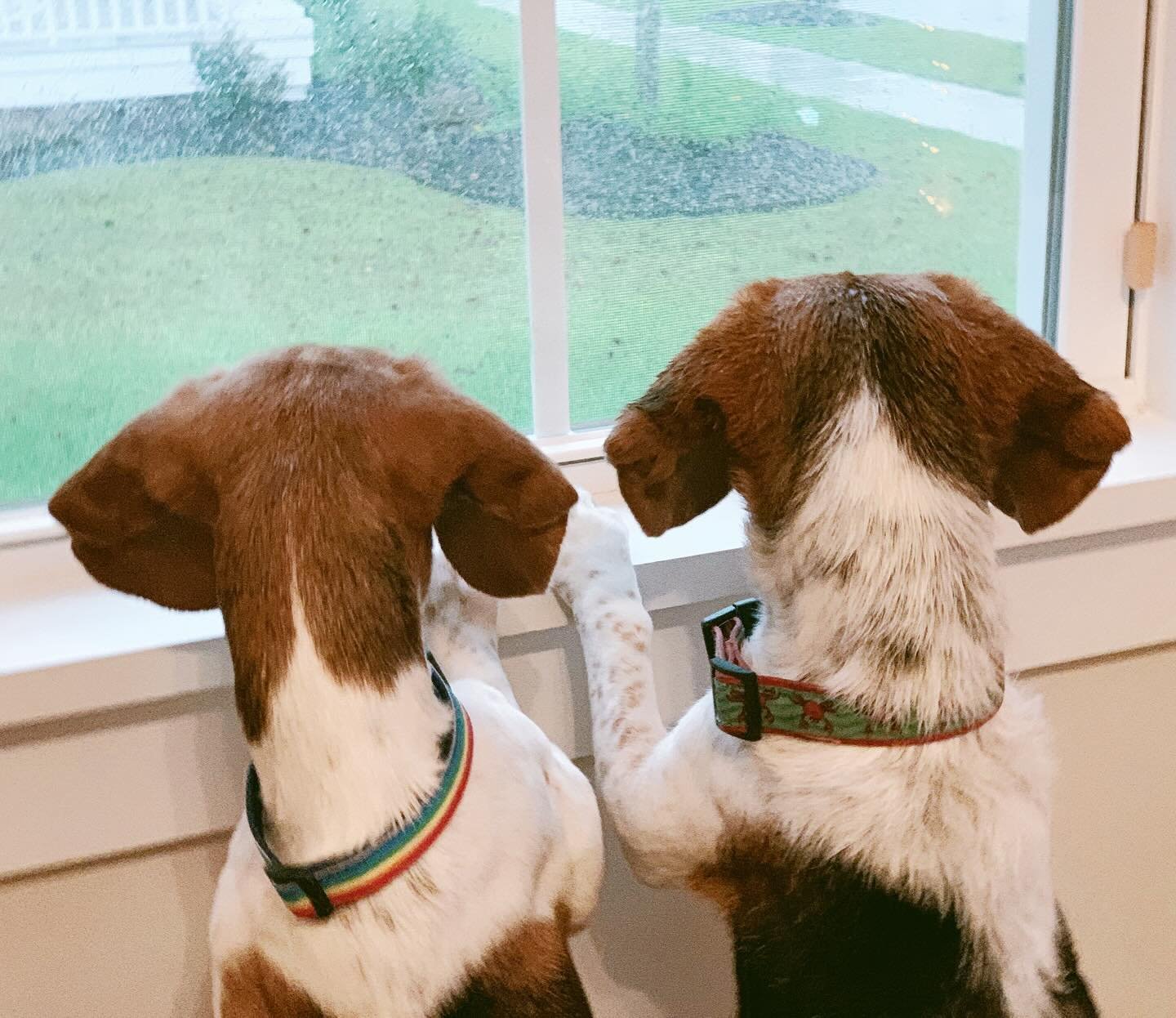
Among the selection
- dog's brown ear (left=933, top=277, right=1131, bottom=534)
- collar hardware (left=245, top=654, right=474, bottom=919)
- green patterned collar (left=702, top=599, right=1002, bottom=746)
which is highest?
dog's brown ear (left=933, top=277, right=1131, bottom=534)

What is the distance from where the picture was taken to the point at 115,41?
157cm

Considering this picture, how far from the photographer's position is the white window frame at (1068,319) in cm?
162

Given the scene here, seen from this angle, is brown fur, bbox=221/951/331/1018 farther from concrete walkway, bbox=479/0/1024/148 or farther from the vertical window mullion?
concrete walkway, bbox=479/0/1024/148

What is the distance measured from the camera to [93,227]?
1.63m

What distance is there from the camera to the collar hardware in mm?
1200

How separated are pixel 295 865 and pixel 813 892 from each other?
1.60 feet

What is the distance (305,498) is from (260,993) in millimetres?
461

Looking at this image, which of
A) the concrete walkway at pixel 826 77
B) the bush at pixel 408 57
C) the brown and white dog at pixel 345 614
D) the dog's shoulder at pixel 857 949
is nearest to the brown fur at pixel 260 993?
the brown and white dog at pixel 345 614

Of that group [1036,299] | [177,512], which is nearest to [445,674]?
[177,512]

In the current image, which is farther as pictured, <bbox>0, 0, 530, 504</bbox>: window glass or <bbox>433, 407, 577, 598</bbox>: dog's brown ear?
<bbox>0, 0, 530, 504</bbox>: window glass

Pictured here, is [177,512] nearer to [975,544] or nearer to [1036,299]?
[975,544]

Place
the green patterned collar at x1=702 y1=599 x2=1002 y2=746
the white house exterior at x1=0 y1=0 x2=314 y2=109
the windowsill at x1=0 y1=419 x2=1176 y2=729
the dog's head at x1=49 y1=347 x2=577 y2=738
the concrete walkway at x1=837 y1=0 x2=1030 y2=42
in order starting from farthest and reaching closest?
1. the concrete walkway at x1=837 y1=0 x2=1030 y2=42
2. the white house exterior at x1=0 y1=0 x2=314 y2=109
3. the windowsill at x1=0 y1=419 x2=1176 y2=729
4. the green patterned collar at x1=702 y1=599 x2=1002 y2=746
5. the dog's head at x1=49 y1=347 x2=577 y2=738

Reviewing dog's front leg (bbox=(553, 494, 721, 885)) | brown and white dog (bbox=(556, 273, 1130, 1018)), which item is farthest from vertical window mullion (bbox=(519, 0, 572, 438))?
brown and white dog (bbox=(556, 273, 1130, 1018))

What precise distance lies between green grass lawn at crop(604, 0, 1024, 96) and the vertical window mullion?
0.20 meters
